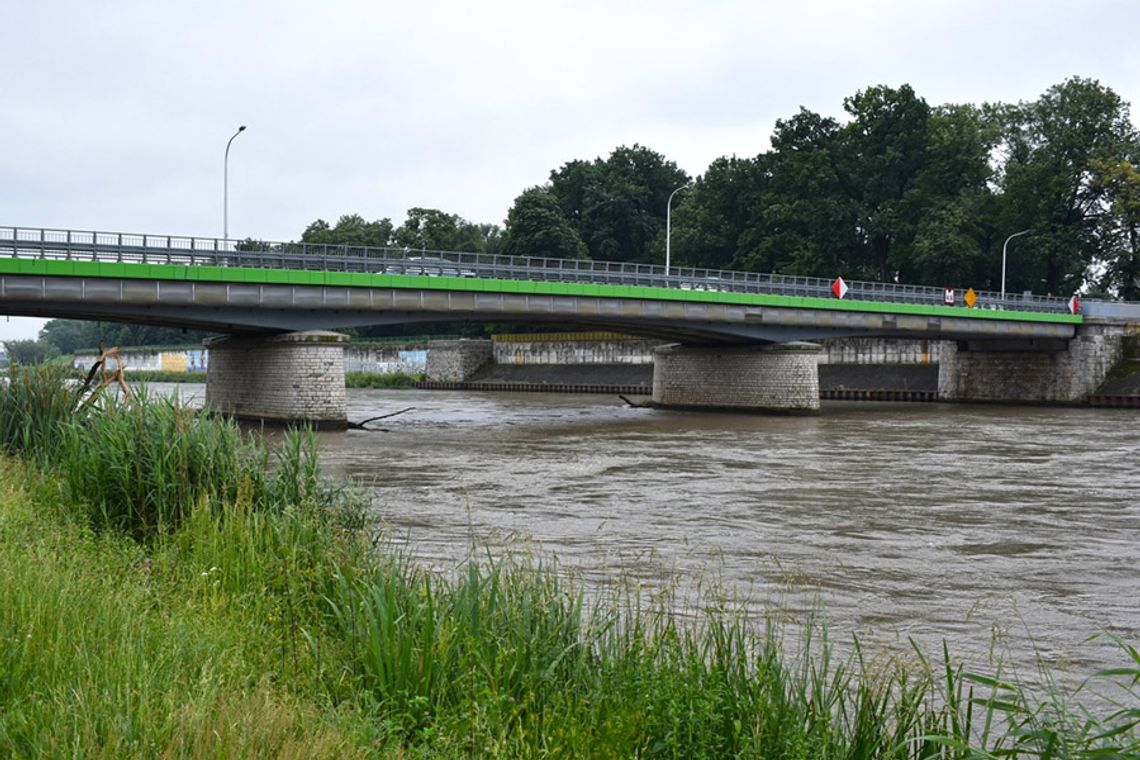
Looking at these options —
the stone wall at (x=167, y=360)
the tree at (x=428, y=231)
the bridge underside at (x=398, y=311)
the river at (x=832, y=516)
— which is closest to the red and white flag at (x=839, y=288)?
the bridge underside at (x=398, y=311)

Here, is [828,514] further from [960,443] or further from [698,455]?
[960,443]

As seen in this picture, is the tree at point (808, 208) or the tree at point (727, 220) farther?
the tree at point (727, 220)

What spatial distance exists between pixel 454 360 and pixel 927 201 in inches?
1670

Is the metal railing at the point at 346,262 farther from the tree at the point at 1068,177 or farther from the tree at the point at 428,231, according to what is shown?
the tree at the point at 428,231

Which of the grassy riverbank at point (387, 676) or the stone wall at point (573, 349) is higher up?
the stone wall at point (573, 349)

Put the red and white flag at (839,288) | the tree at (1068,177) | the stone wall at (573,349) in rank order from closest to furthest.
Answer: the red and white flag at (839,288) → the tree at (1068,177) → the stone wall at (573,349)

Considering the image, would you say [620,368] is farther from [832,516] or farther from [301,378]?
[832,516]

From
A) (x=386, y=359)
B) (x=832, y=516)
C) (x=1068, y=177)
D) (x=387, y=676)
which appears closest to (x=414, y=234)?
(x=386, y=359)

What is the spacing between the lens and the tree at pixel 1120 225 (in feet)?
234

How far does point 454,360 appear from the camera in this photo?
333 ft

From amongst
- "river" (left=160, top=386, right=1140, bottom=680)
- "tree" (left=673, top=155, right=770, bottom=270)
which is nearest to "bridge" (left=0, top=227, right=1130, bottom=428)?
"river" (left=160, top=386, right=1140, bottom=680)

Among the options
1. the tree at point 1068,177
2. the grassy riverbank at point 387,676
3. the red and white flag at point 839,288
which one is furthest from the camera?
the tree at point 1068,177

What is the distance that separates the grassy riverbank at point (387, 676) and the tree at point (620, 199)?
98444 mm

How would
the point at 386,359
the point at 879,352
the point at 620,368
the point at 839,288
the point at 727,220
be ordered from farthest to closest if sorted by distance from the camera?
the point at 386,359 < the point at 727,220 < the point at 620,368 < the point at 879,352 < the point at 839,288
